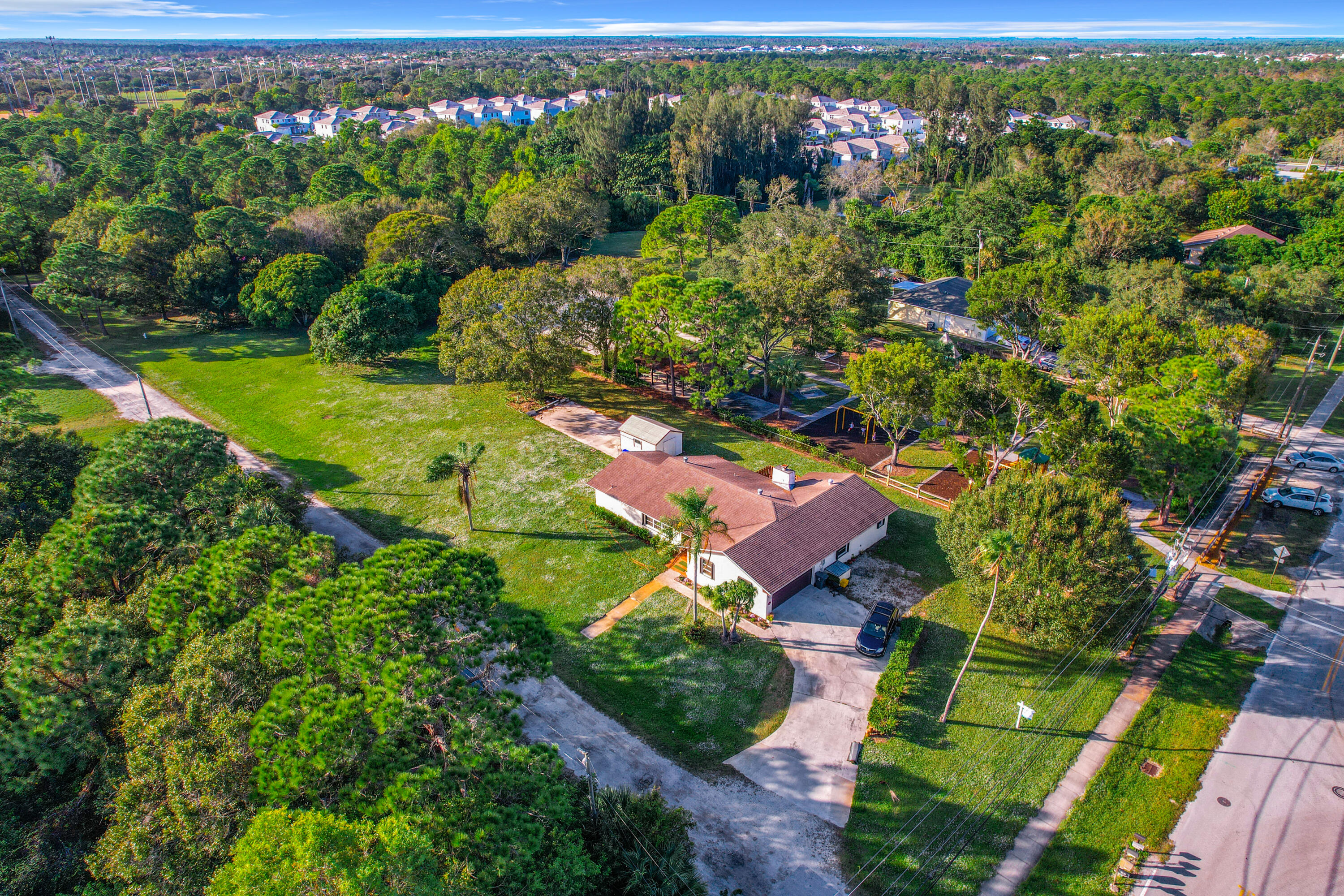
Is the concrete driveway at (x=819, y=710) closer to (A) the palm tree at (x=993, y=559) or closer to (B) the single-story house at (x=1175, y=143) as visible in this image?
(A) the palm tree at (x=993, y=559)

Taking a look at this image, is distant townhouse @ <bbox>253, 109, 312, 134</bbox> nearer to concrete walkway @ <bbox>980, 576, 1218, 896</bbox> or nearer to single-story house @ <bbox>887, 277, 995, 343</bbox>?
single-story house @ <bbox>887, 277, 995, 343</bbox>

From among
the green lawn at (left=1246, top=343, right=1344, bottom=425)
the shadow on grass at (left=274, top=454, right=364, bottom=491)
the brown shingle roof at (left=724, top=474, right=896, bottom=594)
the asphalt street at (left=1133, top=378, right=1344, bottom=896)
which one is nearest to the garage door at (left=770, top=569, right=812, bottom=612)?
the brown shingle roof at (left=724, top=474, right=896, bottom=594)

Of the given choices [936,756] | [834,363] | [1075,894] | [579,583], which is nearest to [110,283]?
[579,583]

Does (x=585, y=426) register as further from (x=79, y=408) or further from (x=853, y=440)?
(x=79, y=408)

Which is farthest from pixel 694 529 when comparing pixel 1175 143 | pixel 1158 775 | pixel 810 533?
pixel 1175 143

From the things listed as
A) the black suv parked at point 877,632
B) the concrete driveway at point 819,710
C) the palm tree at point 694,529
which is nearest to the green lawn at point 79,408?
the palm tree at point 694,529
